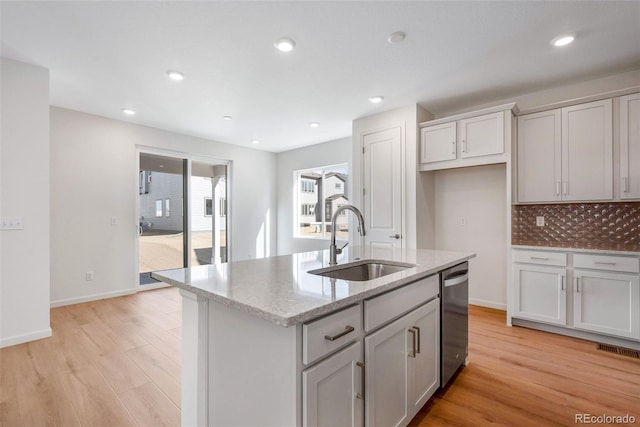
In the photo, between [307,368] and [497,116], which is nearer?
[307,368]

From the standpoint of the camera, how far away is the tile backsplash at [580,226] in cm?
285

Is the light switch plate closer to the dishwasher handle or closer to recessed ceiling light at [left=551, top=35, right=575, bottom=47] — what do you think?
the dishwasher handle

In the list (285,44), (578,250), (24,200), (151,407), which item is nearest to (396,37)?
(285,44)

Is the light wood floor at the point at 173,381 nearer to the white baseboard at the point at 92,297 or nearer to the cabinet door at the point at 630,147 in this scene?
the white baseboard at the point at 92,297

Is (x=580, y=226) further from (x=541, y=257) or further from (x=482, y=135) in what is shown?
(x=482, y=135)

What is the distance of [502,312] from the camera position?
3508 millimetres

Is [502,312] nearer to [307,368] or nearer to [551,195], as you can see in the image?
[551,195]

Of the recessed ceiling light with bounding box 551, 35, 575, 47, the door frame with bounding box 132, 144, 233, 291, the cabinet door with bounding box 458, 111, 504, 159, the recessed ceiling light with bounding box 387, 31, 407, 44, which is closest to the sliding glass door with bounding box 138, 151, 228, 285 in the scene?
the door frame with bounding box 132, 144, 233, 291

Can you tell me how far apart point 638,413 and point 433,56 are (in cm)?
280

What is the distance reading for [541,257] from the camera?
294cm

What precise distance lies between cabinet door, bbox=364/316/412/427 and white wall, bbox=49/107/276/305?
4319mm

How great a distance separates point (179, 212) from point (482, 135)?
4627 mm

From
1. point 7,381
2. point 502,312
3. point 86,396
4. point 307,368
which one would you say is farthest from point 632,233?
point 7,381

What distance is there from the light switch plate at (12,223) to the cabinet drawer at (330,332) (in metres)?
3.14
